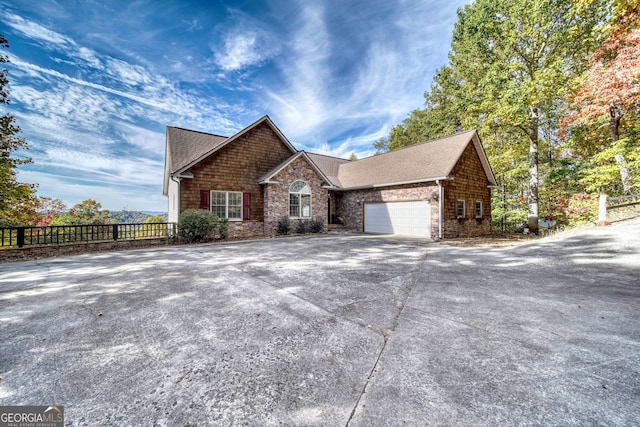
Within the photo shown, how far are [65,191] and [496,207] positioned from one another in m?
33.0

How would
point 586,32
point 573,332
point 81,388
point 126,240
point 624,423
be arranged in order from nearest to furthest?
1. point 624,423
2. point 81,388
3. point 573,332
4. point 126,240
5. point 586,32

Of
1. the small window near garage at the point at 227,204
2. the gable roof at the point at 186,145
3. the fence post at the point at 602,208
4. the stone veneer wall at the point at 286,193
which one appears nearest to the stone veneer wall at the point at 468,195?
the fence post at the point at 602,208

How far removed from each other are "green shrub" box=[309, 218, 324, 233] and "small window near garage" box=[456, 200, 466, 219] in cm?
787

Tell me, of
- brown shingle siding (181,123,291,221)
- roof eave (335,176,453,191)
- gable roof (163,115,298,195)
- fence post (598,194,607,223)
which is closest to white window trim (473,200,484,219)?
roof eave (335,176,453,191)

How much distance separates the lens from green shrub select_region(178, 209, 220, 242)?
34.3 ft

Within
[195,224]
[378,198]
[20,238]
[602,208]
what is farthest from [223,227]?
[602,208]

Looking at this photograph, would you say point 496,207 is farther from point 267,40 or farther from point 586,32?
point 267,40

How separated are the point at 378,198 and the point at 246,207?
26.7 ft

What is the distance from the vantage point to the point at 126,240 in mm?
9523

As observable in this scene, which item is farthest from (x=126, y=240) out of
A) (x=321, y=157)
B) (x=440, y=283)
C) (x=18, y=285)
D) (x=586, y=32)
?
(x=586, y=32)

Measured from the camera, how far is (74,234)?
912 centimetres

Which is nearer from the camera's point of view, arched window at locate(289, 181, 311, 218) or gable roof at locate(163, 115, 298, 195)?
gable roof at locate(163, 115, 298, 195)

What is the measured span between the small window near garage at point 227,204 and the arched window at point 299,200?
9.51ft

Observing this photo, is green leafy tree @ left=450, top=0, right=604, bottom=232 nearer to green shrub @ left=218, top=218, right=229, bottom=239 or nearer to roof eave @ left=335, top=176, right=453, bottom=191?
roof eave @ left=335, top=176, right=453, bottom=191
